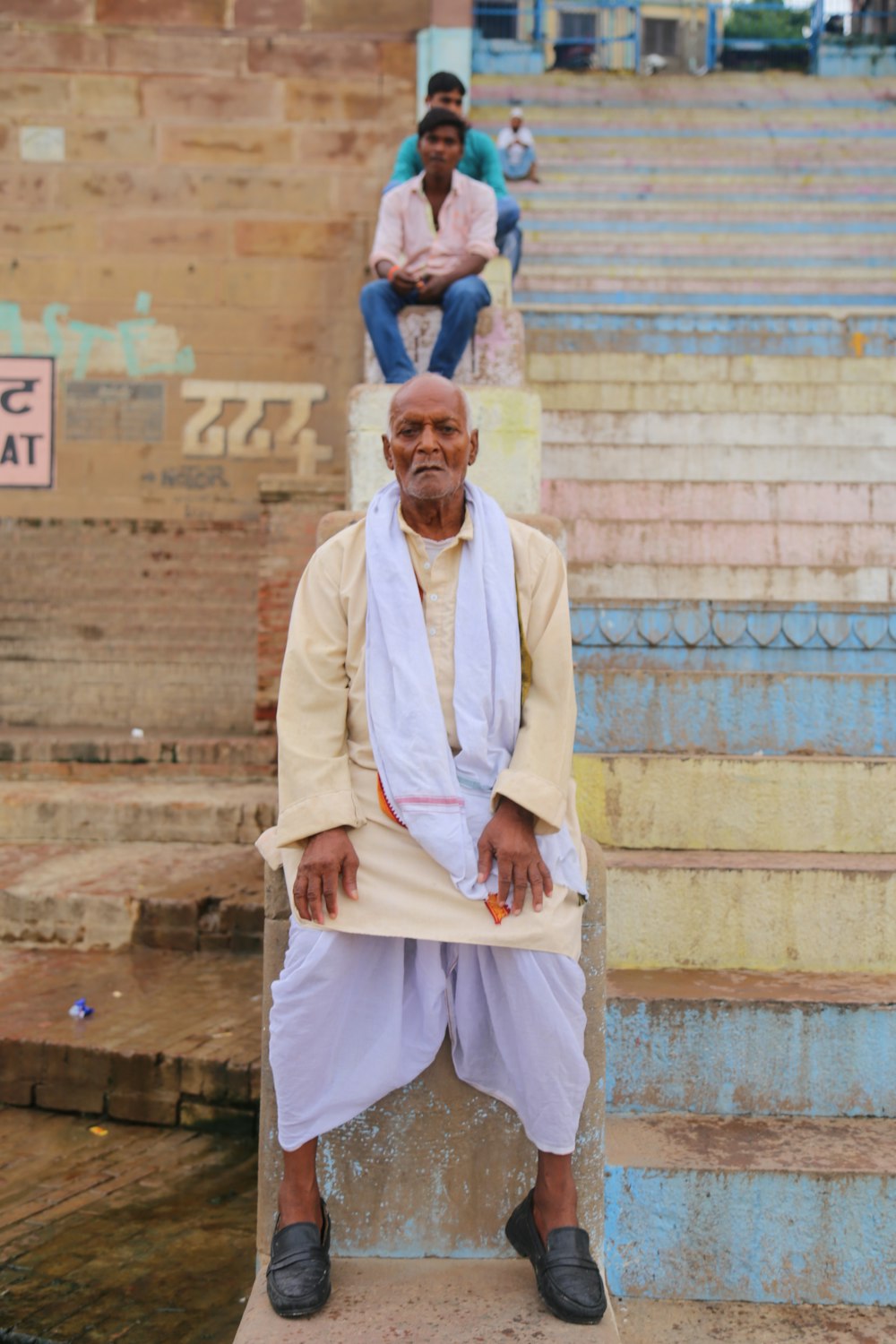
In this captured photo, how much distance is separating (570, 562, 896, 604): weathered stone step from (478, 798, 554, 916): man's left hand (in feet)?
8.89

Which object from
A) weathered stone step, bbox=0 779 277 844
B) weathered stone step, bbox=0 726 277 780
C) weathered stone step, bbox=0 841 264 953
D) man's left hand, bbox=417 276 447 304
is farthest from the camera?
weathered stone step, bbox=0 726 277 780

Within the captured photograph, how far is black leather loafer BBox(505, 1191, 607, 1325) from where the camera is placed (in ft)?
8.00

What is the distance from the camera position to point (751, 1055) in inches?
122

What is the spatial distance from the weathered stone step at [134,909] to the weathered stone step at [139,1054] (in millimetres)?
519

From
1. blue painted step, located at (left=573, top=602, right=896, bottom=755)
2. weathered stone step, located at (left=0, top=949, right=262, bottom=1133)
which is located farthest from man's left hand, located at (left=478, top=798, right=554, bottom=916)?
weathered stone step, located at (left=0, top=949, right=262, bottom=1133)

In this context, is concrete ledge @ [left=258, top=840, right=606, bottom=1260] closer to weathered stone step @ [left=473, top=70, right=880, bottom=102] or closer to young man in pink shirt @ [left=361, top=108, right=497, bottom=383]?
young man in pink shirt @ [left=361, top=108, right=497, bottom=383]

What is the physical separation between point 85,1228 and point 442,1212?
52.5 inches

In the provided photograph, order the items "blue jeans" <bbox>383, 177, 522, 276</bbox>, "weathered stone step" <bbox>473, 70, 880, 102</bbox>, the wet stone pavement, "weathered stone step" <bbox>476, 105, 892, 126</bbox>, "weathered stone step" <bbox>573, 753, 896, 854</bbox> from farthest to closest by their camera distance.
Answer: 1. "weathered stone step" <bbox>473, 70, 880, 102</bbox>
2. "weathered stone step" <bbox>476, 105, 892, 126</bbox>
3. "blue jeans" <bbox>383, 177, 522, 276</bbox>
4. "weathered stone step" <bbox>573, 753, 896, 854</bbox>
5. the wet stone pavement

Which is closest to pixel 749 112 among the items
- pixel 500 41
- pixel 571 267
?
pixel 500 41

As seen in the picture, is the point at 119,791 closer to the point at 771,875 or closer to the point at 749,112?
the point at 771,875

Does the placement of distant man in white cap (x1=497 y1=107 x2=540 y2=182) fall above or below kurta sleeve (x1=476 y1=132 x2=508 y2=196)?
above

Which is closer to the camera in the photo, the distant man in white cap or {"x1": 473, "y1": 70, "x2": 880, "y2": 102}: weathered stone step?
the distant man in white cap

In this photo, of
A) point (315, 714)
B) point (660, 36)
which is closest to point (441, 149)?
point (315, 714)

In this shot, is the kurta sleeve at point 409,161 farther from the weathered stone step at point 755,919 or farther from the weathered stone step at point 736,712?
the weathered stone step at point 755,919
